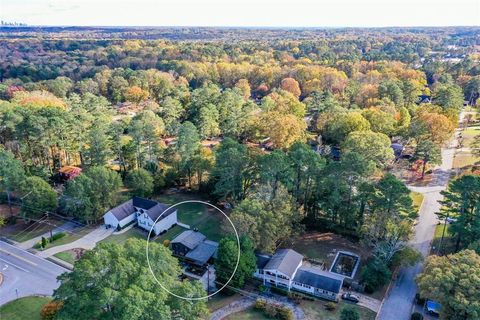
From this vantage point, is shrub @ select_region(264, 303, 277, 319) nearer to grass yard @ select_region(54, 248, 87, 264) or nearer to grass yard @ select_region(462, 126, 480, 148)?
grass yard @ select_region(54, 248, 87, 264)

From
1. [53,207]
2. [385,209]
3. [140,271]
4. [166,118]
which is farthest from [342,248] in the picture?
[166,118]

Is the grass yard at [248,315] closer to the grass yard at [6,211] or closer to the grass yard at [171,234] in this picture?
the grass yard at [171,234]

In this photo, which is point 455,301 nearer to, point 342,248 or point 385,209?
point 385,209

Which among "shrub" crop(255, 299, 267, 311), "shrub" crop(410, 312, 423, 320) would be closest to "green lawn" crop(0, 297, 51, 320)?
"shrub" crop(255, 299, 267, 311)

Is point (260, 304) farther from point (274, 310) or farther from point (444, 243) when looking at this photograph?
point (444, 243)

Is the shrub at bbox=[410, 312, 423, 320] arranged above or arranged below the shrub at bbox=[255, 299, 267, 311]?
above

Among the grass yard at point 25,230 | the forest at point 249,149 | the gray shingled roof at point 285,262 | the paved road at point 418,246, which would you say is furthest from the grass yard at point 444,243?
the grass yard at point 25,230
